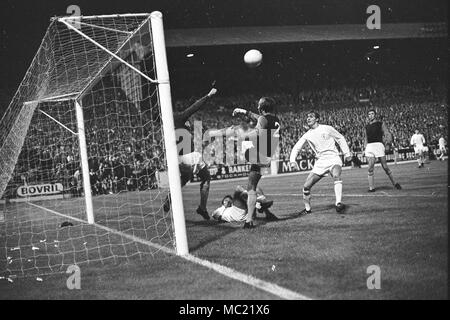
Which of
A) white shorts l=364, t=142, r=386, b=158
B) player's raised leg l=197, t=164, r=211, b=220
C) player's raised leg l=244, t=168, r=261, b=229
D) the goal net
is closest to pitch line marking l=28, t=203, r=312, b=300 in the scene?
the goal net

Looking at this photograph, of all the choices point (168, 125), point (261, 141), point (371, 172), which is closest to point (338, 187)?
point (261, 141)

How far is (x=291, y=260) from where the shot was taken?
520cm

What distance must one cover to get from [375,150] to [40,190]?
1637cm

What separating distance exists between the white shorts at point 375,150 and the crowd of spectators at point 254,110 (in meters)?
11.6

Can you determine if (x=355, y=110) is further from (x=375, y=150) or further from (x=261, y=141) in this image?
(x=261, y=141)

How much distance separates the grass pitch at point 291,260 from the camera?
4137 millimetres

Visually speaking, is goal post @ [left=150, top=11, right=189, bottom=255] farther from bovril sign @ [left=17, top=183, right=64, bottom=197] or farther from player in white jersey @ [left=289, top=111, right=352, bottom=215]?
bovril sign @ [left=17, top=183, right=64, bottom=197]

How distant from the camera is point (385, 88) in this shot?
111ft

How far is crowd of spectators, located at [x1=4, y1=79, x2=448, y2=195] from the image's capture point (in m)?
23.0

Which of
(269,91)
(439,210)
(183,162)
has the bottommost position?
(439,210)

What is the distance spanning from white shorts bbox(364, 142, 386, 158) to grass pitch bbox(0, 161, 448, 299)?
3.70m
